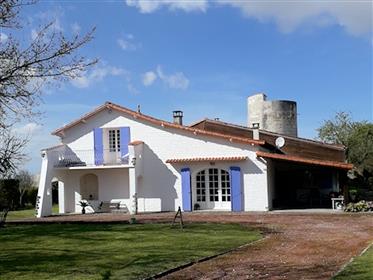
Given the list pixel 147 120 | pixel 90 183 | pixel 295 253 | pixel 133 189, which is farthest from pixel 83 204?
pixel 295 253

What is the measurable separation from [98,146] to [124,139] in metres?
1.52

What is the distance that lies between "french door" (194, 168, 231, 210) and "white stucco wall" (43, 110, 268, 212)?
2.00 ft

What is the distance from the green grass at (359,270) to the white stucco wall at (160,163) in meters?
15.5

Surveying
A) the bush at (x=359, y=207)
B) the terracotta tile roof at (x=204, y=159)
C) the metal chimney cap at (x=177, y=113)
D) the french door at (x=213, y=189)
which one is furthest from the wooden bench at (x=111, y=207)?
the bush at (x=359, y=207)

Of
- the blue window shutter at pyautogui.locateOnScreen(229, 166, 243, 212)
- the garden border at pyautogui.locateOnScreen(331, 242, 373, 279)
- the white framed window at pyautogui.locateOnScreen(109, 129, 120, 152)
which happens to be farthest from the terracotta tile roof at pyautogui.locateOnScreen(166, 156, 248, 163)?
the garden border at pyautogui.locateOnScreen(331, 242, 373, 279)

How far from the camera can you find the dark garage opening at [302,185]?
92.5ft

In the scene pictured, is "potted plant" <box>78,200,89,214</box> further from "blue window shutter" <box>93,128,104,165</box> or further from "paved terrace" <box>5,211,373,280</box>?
"paved terrace" <box>5,211,373,280</box>

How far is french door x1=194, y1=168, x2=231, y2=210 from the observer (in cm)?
2667

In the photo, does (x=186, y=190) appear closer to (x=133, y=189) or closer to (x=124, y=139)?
(x=133, y=189)

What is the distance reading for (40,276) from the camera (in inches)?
359

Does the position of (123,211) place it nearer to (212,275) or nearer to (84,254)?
(84,254)

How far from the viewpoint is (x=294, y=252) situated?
1176cm

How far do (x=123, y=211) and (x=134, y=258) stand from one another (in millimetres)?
17209

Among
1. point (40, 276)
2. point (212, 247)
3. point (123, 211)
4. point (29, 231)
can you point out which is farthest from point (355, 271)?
point (123, 211)
